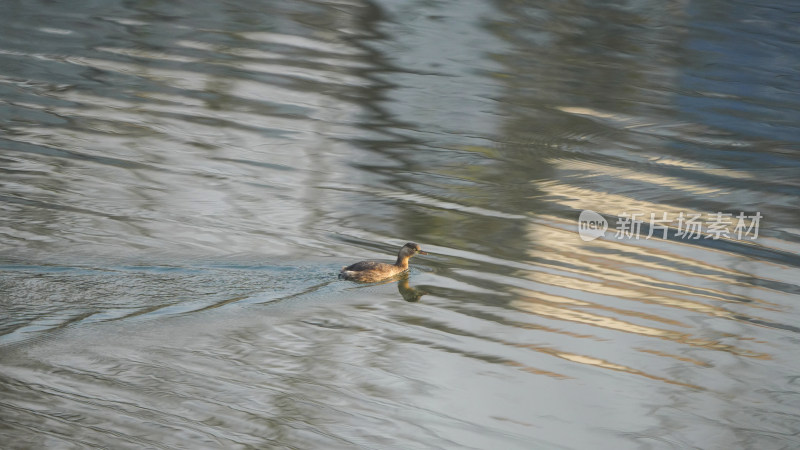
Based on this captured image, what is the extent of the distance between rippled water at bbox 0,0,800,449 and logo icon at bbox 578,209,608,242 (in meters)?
0.07

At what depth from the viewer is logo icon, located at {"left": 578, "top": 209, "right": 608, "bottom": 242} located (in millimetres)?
8492

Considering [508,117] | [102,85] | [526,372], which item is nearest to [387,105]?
[508,117]

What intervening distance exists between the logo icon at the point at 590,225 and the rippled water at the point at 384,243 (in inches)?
2.8

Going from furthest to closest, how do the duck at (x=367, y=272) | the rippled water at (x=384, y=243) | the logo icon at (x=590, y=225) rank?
the logo icon at (x=590, y=225), the duck at (x=367, y=272), the rippled water at (x=384, y=243)

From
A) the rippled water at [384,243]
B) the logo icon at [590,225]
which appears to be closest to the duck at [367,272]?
the rippled water at [384,243]

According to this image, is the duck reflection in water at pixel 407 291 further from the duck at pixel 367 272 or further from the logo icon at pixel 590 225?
the logo icon at pixel 590 225

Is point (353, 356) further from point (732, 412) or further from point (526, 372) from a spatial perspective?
point (732, 412)

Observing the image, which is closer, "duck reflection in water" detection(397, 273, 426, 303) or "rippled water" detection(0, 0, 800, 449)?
"rippled water" detection(0, 0, 800, 449)

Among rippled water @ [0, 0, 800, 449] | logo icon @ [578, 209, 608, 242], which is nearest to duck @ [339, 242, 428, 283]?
rippled water @ [0, 0, 800, 449]

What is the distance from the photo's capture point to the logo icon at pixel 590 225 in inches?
334

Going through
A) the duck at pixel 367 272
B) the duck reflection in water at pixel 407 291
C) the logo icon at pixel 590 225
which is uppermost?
the logo icon at pixel 590 225

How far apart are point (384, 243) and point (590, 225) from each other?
168cm

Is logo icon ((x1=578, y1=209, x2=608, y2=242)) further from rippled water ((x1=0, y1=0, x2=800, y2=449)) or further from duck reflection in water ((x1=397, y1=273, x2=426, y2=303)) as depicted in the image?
duck reflection in water ((x1=397, y1=273, x2=426, y2=303))

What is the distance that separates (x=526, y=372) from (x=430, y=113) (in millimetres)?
5946
